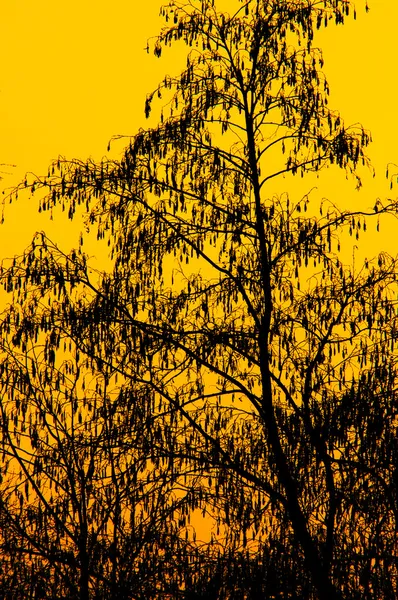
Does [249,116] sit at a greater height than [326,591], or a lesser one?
greater

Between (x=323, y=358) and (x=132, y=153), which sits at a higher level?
(x=132, y=153)

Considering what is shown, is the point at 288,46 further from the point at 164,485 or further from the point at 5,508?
the point at 5,508

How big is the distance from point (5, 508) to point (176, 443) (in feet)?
10.4

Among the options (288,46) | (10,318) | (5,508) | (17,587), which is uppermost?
(288,46)

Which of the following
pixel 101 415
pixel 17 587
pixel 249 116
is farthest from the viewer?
pixel 17 587

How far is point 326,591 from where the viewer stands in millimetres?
8625

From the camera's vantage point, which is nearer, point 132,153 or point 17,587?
point 132,153

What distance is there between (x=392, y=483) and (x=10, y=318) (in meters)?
4.01

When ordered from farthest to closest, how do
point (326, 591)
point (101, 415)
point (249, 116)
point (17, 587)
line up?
point (17, 587), point (249, 116), point (101, 415), point (326, 591)

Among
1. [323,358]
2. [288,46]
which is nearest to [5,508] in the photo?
[323,358]

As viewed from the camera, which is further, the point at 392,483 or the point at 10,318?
the point at 10,318

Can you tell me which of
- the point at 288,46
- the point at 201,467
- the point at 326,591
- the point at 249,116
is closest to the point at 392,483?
the point at 326,591

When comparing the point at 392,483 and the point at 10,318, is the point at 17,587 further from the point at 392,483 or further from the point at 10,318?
the point at 392,483

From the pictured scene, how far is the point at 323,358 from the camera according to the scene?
9.72 m
